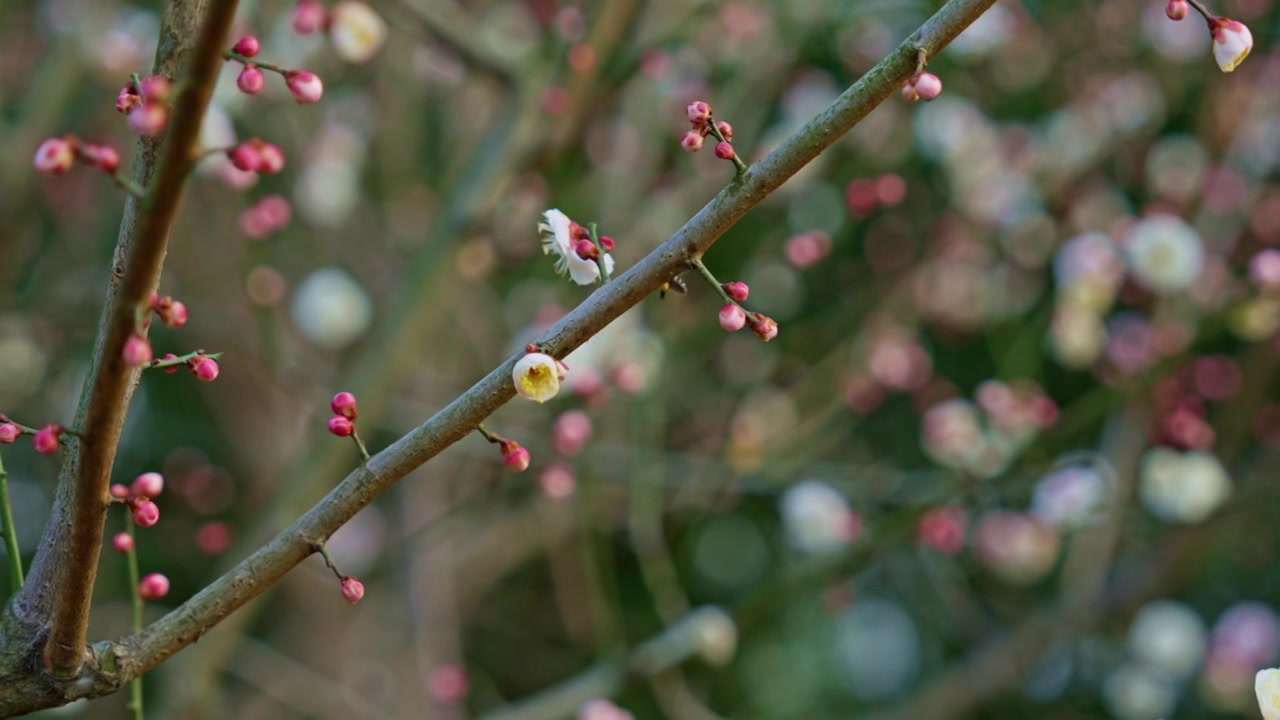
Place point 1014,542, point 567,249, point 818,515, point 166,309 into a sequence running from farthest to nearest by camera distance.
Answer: point 1014,542 < point 818,515 < point 567,249 < point 166,309

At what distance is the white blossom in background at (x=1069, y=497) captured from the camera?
267 centimetres

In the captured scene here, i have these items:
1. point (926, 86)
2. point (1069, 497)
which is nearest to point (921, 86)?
point (926, 86)

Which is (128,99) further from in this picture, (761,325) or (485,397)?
(761,325)

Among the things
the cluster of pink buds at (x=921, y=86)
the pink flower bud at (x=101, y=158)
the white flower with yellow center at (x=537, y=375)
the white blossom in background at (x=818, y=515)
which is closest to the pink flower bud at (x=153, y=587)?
the white flower with yellow center at (x=537, y=375)

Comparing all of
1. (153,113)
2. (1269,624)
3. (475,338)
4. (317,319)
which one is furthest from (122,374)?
(1269,624)

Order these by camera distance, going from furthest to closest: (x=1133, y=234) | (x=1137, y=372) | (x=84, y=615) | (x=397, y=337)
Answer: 1. (x=1133, y=234)
2. (x=1137, y=372)
3. (x=397, y=337)
4. (x=84, y=615)

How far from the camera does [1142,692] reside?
3.32 meters

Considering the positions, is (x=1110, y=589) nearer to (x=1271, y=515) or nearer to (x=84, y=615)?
(x=1271, y=515)

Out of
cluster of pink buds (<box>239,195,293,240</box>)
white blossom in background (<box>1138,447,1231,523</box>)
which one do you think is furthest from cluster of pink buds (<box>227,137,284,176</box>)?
white blossom in background (<box>1138,447,1231,523</box>)

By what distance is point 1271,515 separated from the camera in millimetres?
3332

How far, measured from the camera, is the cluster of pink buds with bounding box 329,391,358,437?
116 centimetres

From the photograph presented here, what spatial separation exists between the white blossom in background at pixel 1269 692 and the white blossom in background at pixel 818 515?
1.61 m

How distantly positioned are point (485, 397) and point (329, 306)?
227 cm

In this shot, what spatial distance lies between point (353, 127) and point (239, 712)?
2128 mm
